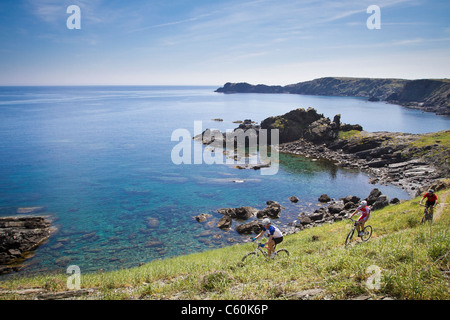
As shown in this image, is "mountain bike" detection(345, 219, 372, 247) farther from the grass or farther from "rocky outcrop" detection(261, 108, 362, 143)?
"rocky outcrop" detection(261, 108, 362, 143)

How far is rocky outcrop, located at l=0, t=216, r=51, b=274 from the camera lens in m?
29.8

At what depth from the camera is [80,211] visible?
142 feet

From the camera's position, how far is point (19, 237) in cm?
3316

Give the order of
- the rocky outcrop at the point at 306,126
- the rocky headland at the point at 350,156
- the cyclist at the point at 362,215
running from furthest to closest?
the rocky outcrop at the point at 306,126 < the rocky headland at the point at 350,156 < the cyclist at the point at 362,215

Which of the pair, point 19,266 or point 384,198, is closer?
point 19,266

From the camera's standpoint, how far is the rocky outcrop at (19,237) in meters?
29.8

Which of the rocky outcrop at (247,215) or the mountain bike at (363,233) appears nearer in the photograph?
the mountain bike at (363,233)

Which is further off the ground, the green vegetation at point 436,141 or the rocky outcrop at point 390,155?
the green vegetation at point 436,141

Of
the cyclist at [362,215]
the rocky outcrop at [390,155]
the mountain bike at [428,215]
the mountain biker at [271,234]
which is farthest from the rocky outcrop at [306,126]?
the mountain biker at [271,234]

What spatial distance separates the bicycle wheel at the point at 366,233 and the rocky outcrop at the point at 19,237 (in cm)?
3510

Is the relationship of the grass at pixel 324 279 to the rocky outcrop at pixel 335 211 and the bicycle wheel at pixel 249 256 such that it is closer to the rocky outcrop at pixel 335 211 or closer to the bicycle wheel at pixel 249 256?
the bicycle wheel at pixel 249 256

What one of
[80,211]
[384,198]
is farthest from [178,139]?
[384,198]

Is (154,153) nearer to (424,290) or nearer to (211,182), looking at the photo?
(211,182)
